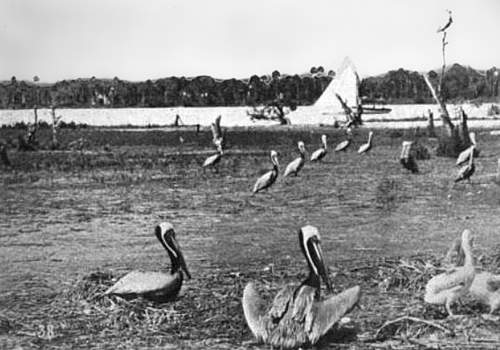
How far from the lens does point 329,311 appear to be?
5.07 metres

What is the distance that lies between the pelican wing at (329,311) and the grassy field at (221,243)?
9.1 inches

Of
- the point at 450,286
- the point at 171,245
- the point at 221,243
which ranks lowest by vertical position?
the point at 221,243

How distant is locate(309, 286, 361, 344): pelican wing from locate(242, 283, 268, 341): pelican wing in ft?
1.11

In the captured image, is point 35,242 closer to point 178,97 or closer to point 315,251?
point 315,251

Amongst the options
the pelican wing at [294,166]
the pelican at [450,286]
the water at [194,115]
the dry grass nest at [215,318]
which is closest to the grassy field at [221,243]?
the dry grass nest at [215,318]

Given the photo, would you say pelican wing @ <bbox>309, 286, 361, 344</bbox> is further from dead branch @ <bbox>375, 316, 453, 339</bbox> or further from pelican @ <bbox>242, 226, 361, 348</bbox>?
dead branch @ <bbox>375, 316, 453, 339</bbox>

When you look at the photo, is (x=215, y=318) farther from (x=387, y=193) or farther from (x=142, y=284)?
(x=387, y=193)

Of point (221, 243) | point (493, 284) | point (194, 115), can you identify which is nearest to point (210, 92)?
point (194, 115)

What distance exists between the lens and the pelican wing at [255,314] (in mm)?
5141

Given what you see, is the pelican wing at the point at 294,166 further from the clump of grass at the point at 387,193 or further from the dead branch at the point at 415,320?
the dead branch at the point at 415,320

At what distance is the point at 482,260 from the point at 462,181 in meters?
6.94

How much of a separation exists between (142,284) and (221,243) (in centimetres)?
313

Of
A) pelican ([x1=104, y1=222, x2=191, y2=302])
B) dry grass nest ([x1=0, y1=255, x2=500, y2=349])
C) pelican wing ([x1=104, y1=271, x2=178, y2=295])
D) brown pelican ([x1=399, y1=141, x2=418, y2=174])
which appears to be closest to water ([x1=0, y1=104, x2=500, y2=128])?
brown pelican ([x1=399, y1=141, x2=418, y2=174])

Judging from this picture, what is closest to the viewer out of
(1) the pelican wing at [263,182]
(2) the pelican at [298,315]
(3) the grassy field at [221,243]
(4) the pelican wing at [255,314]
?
(2) the pelican at [298,315]
